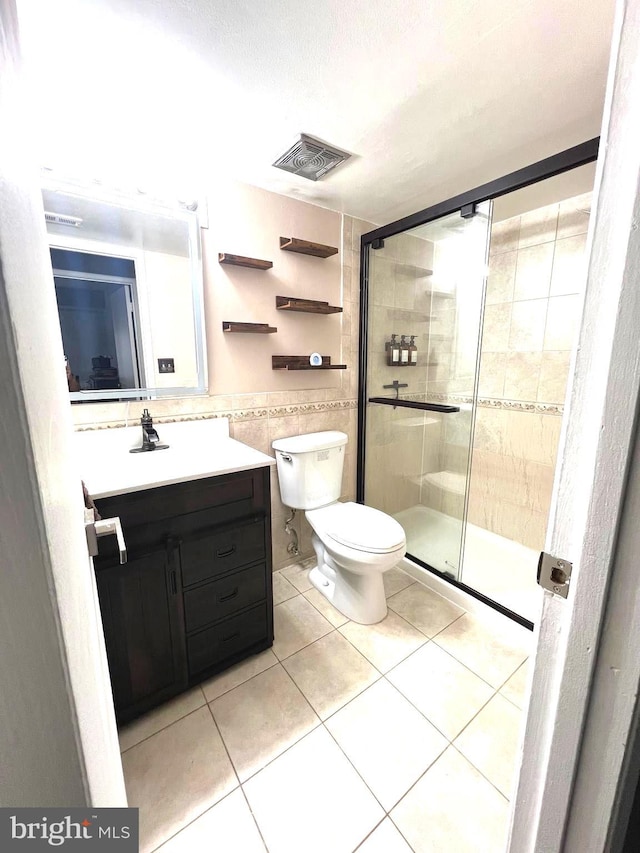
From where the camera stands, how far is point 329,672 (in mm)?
1424

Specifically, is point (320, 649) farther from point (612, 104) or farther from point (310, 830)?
point (612, 104)

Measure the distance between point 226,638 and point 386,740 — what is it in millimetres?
660

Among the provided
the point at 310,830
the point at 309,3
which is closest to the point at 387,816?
the point at 310,830

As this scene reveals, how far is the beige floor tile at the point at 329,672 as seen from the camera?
131cm

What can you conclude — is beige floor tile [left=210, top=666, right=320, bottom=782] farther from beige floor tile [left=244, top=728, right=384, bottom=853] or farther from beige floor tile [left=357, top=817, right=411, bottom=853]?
beige floor tile [left=357, top=817, right=411, bottom=853]

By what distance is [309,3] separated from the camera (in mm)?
870

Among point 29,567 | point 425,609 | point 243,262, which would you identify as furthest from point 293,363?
point 29,567

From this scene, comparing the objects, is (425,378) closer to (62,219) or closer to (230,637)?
(230,637)

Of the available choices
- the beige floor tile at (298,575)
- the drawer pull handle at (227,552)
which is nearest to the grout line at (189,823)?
the drawer pull handle at (227,552)

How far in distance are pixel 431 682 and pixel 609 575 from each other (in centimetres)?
127

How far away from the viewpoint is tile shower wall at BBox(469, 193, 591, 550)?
6.33 feet

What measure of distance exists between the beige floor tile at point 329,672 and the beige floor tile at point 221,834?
1.17 feet

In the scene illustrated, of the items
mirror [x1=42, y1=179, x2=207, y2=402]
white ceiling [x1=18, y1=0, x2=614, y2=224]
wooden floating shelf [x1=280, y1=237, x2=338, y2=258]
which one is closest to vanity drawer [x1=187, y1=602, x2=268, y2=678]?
mirror [x1=42, y1=179, x2=207, y2=402]

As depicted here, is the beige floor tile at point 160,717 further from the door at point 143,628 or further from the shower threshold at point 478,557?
the shower threshold at point 478,557
